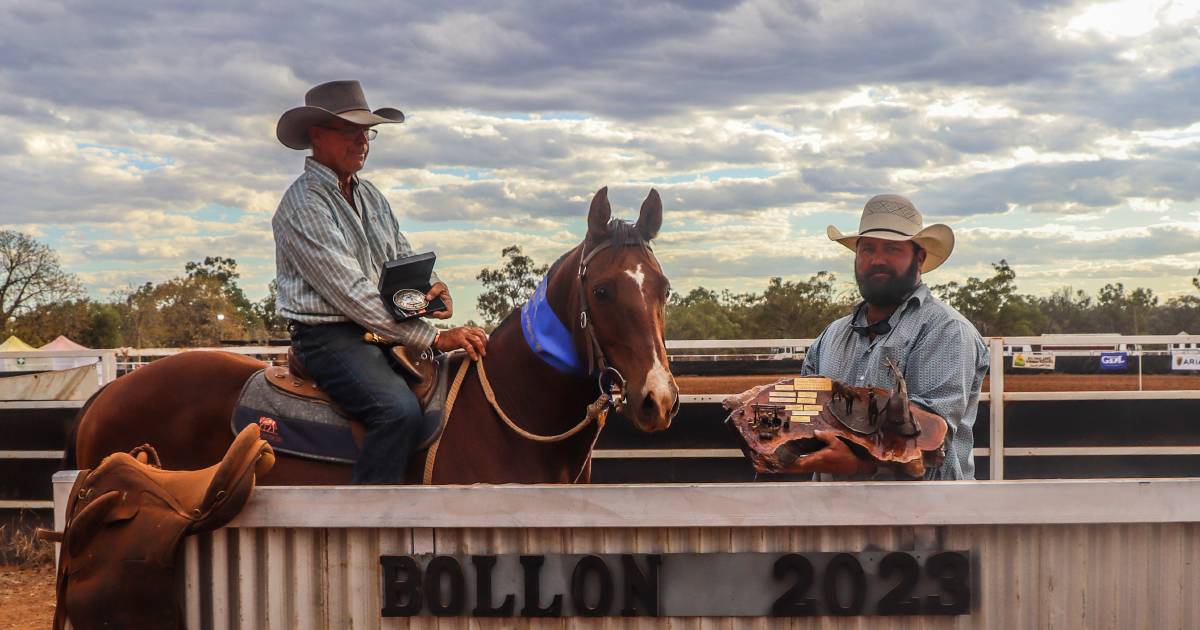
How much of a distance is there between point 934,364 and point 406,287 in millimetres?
1871

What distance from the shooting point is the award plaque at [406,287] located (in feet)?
11.4

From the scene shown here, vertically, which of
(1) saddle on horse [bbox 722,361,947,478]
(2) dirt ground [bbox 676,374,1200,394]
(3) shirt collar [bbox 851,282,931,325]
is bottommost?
(2) dirt ground [bbox 676,374,1200,394]

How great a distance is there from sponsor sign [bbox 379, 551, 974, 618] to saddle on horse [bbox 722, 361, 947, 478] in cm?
49

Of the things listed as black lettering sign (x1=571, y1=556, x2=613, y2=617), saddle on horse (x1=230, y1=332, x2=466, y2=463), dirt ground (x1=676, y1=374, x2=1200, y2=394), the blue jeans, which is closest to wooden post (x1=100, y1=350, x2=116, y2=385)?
saddle on horse (x1=230, y1=332, x2=466, y2=463)

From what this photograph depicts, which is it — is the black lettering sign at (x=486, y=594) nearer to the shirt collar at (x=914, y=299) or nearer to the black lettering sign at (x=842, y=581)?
the black lettering sign at (x=842, y=581)

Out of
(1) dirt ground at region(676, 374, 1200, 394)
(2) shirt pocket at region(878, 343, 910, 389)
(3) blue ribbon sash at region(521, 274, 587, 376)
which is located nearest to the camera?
(2) shirt pocket at region(878, 343, 910, 389)

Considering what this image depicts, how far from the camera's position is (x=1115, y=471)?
7910mm

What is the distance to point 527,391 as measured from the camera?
3.54 m

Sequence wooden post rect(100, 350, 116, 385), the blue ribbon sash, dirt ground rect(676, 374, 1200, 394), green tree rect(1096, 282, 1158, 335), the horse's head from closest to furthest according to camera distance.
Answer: the horse's head < the blue ribbon sash < wooden post rect(100, 350, 116, 385) < dirt ground rect(676, 374, 1200, 394) < green tree rect(1096, 282, 1158, 335)

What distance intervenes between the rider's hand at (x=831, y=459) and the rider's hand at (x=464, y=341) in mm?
1441

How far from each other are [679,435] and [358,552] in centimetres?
574

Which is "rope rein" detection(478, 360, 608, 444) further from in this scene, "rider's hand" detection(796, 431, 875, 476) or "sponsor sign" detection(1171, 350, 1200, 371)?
"sponsor sign" detection(1171, 350, 1200, 371)

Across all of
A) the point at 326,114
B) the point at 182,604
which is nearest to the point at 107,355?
the point at 326,114

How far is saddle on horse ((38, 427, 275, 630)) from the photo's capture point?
214 centimetres
